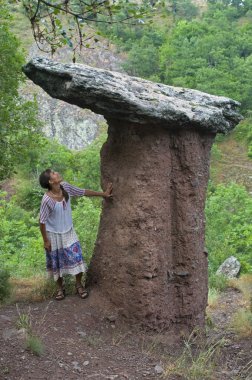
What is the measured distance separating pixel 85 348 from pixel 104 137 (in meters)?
37.6

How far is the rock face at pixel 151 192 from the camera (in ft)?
20.1

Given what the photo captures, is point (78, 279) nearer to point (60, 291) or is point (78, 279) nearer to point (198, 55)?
point (60, 291)

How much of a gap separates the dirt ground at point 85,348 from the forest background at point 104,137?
144cm

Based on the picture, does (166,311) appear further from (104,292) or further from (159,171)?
(159,171)

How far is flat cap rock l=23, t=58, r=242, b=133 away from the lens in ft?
19.3

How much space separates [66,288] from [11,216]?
25.2m

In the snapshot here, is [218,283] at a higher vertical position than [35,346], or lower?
lower

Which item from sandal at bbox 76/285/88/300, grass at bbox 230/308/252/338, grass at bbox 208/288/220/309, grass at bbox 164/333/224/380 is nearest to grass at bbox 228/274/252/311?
grass at bbox 208/288/220/309

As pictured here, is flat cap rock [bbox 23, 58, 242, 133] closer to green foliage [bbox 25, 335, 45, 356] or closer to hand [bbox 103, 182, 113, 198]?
hand [bbox 103, 182, 113, 198]

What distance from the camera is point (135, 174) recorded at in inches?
255

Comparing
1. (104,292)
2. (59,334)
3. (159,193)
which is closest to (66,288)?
(104,292)

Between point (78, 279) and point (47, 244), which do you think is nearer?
point (47, 244)

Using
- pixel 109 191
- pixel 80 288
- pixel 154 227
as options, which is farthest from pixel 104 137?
pixel 154 227

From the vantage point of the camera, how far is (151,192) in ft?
21.3
